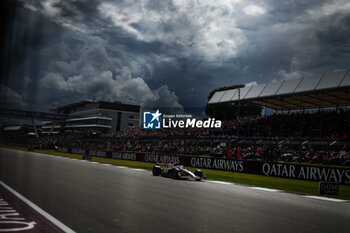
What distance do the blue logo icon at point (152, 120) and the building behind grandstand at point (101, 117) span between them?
38.6m

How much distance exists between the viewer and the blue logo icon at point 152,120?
43.4 metres

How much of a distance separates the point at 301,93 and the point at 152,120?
21719mm

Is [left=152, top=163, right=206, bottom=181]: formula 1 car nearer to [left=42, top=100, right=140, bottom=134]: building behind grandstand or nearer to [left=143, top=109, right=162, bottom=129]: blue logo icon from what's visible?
[left=143, top=109, right=162, bottom=129]: blue logo icon

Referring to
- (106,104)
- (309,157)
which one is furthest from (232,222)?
(106,104)

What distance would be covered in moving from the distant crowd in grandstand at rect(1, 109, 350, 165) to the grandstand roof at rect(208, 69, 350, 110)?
1705 mm

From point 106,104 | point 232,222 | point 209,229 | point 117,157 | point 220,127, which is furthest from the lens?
point 106,104

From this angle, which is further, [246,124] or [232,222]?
[246,124]

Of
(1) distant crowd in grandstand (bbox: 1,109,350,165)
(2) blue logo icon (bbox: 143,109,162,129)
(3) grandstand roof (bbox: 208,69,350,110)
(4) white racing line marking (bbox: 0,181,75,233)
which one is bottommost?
(4) white racing line marking (bbox: 0,181,75,233)

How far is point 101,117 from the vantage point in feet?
269

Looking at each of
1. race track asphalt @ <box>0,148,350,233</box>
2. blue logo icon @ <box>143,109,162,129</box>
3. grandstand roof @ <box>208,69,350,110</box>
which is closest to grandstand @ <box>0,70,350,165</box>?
grandstand roof @ <box>208,69,350,110</box>

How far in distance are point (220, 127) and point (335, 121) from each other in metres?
13.3

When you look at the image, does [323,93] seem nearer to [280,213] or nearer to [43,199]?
[280,213]

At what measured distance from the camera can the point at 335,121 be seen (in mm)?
25922

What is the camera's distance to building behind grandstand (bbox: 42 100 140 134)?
270 feet
